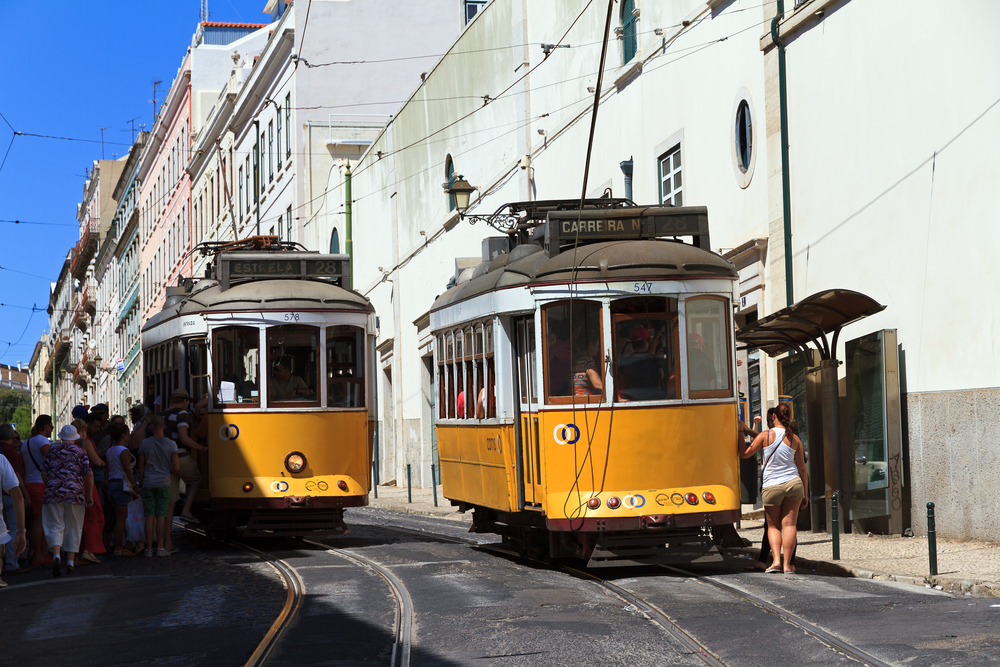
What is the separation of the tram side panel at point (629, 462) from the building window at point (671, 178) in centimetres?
963

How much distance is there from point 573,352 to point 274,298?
4.90 m

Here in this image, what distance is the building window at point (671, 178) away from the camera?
22156 millimetres

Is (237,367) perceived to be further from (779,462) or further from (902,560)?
(902,560)

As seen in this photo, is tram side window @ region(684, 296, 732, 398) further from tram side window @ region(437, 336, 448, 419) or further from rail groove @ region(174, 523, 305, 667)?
rail groove @ region(174, 523, 305, 667)

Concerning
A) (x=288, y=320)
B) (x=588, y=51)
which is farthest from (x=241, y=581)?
(x=588, y=51)

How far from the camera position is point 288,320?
1652cm

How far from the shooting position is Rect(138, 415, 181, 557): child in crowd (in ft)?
52.3

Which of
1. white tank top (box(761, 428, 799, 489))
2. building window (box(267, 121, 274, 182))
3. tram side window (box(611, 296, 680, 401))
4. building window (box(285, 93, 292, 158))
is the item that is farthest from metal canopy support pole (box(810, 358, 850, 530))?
building window (box(267, 121, 274, 182))

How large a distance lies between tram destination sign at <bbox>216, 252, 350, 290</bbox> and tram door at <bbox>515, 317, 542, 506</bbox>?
501 centimetres

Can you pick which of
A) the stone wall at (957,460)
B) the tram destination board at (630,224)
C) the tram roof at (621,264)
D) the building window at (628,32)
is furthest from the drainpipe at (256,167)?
the tram roof at (621,264)

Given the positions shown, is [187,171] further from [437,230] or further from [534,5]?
[534,5]

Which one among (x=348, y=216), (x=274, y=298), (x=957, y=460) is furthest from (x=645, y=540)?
(x=348, y=216)

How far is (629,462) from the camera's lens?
1277 cm

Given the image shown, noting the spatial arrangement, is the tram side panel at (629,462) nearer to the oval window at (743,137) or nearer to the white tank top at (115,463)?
the white tank top at (115,463)
